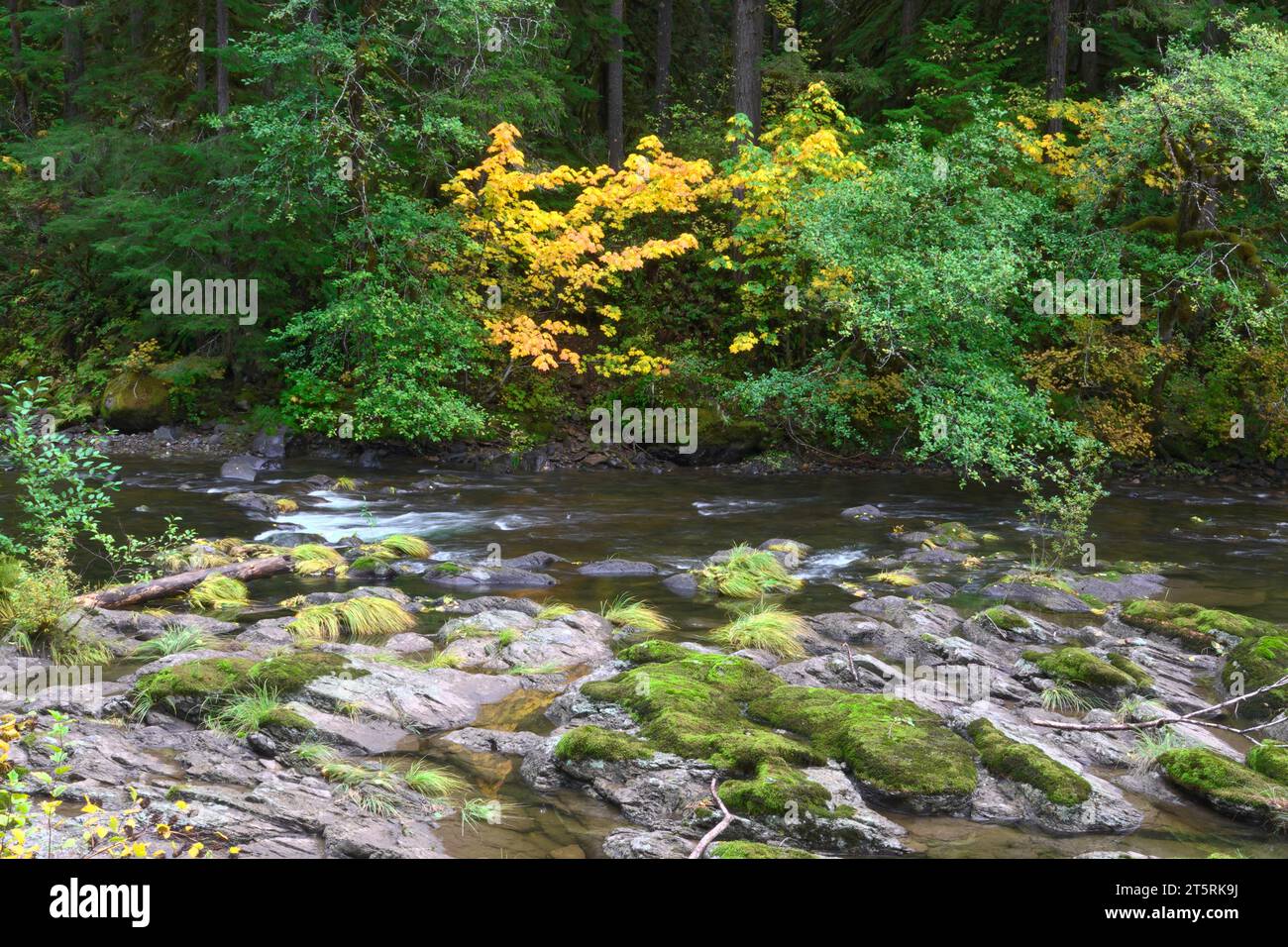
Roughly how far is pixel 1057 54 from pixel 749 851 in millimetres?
21455

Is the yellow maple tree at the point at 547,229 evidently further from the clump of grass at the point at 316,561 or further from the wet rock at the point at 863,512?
the clump of grass at the point at 316,561

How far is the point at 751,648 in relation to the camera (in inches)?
371

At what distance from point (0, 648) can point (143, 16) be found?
20311 mm

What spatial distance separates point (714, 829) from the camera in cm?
549

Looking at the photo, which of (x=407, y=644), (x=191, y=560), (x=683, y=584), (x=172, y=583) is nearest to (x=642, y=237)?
(x=683, y=584)

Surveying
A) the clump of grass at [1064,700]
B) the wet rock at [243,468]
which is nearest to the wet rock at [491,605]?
the clump of grass at [1064,700]

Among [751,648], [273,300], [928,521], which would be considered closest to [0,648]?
[751,648]

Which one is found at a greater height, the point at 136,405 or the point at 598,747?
the point at 136,405

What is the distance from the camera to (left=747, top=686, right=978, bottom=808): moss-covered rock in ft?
20.5

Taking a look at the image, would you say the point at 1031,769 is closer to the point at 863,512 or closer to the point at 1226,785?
the point at 1226,785

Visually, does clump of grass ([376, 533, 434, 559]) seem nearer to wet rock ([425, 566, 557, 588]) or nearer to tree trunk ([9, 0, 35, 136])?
wet rock ([425, 566, 557, 588])

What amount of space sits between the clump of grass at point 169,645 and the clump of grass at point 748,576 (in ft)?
19.0

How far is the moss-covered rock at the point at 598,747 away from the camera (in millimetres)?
6465
